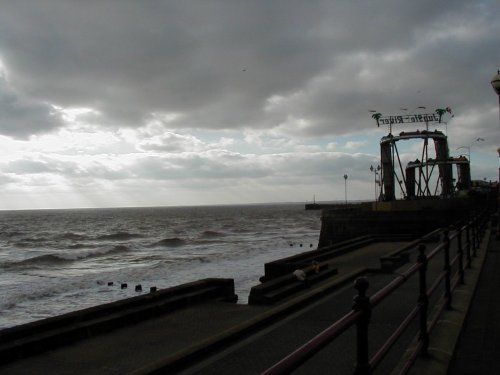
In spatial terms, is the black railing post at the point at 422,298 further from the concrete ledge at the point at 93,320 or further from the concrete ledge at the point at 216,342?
the concrete ledge at the point at 93,320

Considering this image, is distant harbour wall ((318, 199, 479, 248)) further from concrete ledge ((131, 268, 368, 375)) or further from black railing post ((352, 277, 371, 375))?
black railing post ((352, 277, 371, 375))

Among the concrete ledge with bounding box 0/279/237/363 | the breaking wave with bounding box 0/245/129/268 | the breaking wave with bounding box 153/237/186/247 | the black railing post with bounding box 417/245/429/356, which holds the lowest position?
the breaking wave with bounding box 0/245/129/268

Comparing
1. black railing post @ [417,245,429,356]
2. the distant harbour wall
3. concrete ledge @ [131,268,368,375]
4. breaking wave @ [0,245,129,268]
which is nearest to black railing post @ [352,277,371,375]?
black railing post @ [417,245,429,356]

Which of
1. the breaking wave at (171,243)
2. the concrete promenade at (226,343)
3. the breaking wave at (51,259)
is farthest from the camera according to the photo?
the breaking wave at (171,243)

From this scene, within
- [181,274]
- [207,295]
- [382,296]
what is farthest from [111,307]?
[181,274]

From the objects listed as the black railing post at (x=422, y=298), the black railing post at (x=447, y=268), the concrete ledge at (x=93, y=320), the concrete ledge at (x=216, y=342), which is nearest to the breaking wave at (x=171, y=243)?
the concrete ledge at (x=93, y=320)

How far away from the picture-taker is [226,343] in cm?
681

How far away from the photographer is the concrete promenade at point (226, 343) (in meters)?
5.82

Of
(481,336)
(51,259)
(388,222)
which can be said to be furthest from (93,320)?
(51,259)

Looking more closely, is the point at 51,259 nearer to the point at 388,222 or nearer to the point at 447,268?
the point at 388,222

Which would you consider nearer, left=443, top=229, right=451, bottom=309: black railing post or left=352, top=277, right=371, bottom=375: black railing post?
left=352, top=277, right=371, bottom=375: black railing post

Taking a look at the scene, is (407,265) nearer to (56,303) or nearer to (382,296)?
(382,296)

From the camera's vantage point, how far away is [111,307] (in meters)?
9.30

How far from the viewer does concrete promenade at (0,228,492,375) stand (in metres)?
5.82
